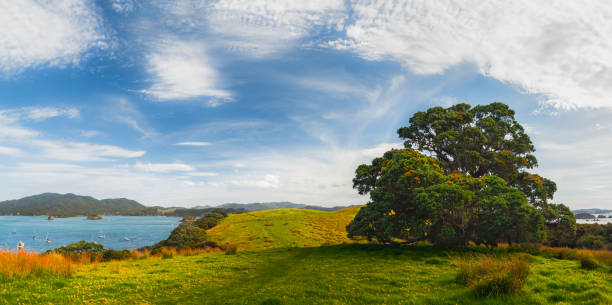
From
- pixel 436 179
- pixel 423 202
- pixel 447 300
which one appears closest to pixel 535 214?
pixel 436 179

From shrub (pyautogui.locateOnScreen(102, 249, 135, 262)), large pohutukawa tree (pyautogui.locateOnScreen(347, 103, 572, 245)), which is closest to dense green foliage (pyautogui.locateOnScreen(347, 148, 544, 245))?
large pohutukawa tree (pyautogui.locateOnScreen(347, 103, 572, 245))

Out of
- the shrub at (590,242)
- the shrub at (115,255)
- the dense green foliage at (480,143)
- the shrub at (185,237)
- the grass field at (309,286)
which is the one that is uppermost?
the dense green foliage at (480,143)

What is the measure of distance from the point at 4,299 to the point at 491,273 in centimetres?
1559

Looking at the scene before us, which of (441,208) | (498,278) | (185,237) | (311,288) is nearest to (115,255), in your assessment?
(185,237)

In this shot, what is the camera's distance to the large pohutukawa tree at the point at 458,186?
19.6m

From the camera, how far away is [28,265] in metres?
11.6

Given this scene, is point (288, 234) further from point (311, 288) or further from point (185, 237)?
point (311, 288)

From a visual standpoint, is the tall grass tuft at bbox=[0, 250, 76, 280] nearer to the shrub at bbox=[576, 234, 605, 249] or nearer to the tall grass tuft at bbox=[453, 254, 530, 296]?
the tall grass tuft at bbox=[453, 254, 530, 296]

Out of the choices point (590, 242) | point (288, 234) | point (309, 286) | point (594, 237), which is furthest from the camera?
point (288, 234)

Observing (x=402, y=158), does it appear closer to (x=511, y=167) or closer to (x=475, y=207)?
(x=475, y=207)

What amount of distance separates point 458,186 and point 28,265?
24.6m

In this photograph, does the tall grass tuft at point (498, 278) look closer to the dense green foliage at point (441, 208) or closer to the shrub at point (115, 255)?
the dense green foliage at point (441, 208)

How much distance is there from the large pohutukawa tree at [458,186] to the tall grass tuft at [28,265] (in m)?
20.1

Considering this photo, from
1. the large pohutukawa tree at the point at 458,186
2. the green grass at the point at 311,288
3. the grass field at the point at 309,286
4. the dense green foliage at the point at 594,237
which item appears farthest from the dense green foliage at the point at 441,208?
the dense green foliage at the point at 594,237
